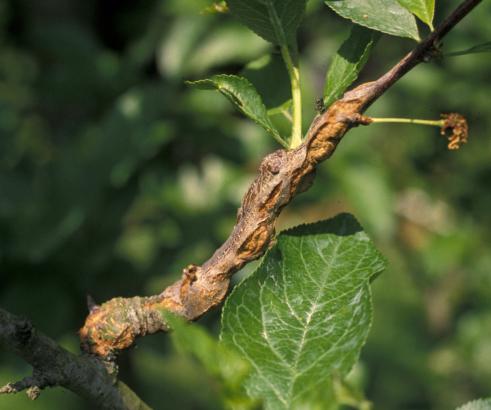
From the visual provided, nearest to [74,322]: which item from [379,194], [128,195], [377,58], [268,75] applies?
[128,195]

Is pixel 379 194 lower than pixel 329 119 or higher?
higher

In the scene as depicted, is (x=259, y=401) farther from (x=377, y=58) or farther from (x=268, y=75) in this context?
(x=377, y=58)

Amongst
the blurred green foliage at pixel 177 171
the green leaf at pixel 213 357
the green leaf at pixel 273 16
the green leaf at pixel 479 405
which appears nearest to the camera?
the green leaf at pixel 213 357

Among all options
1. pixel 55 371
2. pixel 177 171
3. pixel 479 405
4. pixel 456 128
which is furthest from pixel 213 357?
pixel 177 171

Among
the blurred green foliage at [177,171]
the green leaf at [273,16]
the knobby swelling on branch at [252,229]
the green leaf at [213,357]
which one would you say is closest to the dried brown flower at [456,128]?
the knobby swelling on branch at [252,229]

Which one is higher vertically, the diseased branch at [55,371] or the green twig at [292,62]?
the green twig at [292,62]

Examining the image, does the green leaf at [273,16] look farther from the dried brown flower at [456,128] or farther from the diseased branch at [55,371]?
the diseased branch at [55,371]
